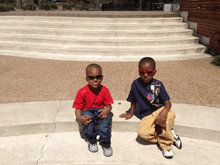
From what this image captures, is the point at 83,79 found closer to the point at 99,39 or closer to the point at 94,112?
the point at 94,112

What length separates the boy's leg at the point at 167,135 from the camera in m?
2.45

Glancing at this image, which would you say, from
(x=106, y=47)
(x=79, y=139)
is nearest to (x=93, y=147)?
(x=79, y=139)

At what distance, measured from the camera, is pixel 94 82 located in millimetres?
2500

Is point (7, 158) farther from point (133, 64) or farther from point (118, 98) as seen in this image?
point (133, 64)

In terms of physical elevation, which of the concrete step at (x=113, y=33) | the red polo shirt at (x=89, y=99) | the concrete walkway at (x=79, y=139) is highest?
the concrete step at (x=113, y=33)

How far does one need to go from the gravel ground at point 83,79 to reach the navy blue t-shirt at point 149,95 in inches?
47.0

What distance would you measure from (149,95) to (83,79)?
8.42 feet

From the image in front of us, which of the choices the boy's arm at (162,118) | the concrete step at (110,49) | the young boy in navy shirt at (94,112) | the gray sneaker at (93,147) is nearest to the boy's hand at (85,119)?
the young boy in navy shirt at (94,112)

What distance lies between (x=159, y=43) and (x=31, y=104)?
5.40 metres

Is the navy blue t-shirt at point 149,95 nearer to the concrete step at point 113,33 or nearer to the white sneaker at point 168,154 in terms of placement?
the white sneaker at point 168,154

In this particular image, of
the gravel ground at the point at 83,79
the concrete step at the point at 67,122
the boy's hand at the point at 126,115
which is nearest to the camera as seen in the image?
the concrete step at the point at 67,122

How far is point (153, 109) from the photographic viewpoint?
8.88 feet

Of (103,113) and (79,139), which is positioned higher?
(103,113)

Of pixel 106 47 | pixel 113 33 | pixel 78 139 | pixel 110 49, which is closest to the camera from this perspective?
pixel 78 139
